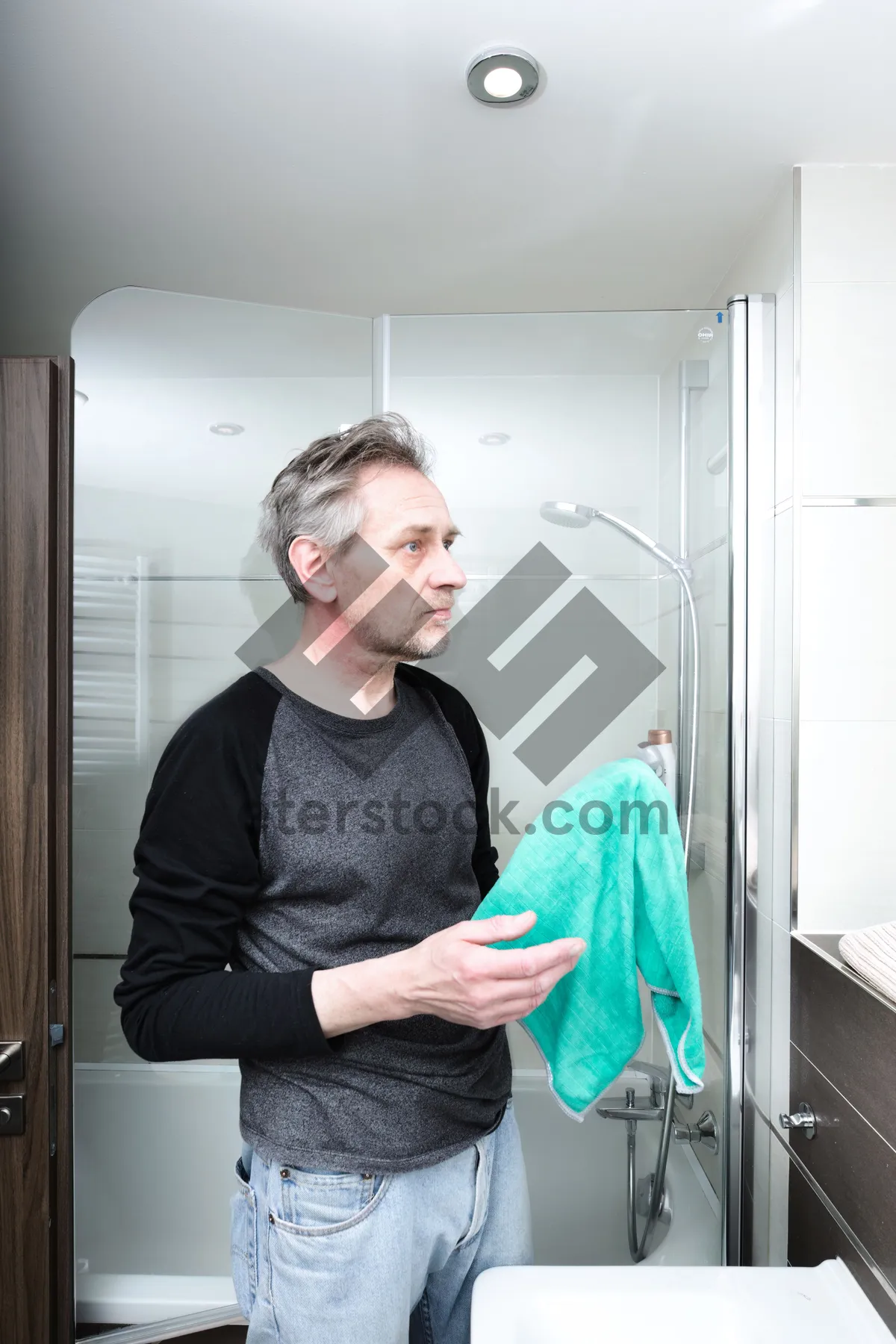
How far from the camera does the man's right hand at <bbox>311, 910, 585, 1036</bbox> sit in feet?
2.76

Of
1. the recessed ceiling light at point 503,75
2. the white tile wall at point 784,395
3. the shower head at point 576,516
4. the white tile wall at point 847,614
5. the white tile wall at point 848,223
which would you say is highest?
the recessed ceiling light at point 503,75

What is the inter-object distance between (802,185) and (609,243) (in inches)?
14.9

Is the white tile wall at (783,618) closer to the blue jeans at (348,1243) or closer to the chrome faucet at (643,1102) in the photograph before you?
the chrome faucet at (643,1102)

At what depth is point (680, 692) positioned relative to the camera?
1525 mm

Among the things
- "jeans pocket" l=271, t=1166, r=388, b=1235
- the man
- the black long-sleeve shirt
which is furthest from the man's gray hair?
"jeans pocket" l=271, t=1166, r=388, b=1235

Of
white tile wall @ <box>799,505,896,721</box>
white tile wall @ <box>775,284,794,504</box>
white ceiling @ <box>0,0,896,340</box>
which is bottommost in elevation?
white tile wall @ <box>799,505,896,721</box>

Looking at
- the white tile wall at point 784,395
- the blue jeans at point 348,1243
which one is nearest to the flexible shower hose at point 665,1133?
the white tile wall at point 784,395

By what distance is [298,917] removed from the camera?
40.2 inches

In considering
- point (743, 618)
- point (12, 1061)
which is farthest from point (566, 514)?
point (12, 1061)

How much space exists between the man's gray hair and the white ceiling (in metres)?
0.51

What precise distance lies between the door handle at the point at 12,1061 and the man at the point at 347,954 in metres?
0.49

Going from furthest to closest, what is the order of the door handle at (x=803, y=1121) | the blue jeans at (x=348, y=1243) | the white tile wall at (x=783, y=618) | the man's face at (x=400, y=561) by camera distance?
the white tile wall at (x=783, y=618), the door handle at (x=803, y=1121), the man's face at (x=400, y=561), the blue jeans at (x=348, y=1243)

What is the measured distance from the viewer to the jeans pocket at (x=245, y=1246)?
102 centimetres

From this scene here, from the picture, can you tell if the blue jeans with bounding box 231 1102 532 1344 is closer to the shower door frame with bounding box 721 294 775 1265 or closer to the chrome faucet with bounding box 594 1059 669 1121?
the chrome faucet with bounding box 594 1059 669 1121
